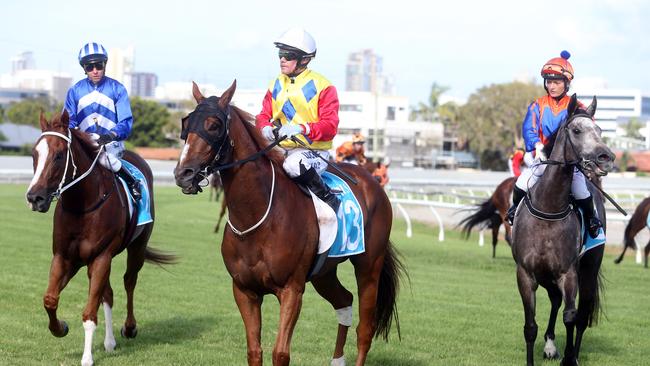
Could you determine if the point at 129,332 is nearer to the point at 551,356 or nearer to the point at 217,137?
the point at 217,137

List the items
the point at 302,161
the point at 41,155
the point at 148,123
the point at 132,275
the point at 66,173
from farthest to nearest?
the point at 148,123, the point at 132,275, the point at 66,173, the point at 41,155, the point at 302,161

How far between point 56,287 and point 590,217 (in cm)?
408

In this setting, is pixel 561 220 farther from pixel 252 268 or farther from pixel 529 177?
pixel 252 268

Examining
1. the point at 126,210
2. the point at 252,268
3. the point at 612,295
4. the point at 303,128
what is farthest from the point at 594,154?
the point at 612,295

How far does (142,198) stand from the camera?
26.4 ft

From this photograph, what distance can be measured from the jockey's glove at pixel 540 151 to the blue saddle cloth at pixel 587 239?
23.4 inches

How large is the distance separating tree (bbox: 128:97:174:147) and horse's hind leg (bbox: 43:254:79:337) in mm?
64260

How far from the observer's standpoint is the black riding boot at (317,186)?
20.4ft

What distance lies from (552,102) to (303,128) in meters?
2.50

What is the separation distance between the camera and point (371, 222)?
23.1 feet

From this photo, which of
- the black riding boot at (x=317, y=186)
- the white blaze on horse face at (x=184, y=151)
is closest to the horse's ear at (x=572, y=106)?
the black riding boot at (x=317, y=186)

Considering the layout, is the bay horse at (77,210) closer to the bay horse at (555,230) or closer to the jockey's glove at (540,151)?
the bay horse at (555,230)

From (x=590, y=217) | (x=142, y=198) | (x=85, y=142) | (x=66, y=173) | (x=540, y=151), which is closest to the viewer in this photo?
(x=66, y=173)

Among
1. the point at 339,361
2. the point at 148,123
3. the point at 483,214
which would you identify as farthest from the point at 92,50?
the point at 148,123
